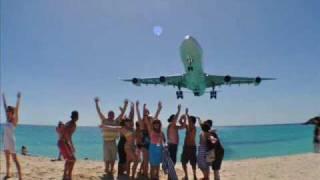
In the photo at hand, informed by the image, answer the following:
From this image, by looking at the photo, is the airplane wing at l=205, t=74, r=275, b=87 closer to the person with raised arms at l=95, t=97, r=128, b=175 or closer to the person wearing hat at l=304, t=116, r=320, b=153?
the person wearing hat at l=304, t=116, r=320, b=153

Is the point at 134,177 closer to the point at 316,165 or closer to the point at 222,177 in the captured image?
the point at 222,177

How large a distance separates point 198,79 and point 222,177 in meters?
20.0

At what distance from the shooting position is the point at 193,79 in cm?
3156

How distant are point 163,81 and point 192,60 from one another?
17.6 feet

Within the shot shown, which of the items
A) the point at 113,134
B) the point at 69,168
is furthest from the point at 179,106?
the point at 69,168

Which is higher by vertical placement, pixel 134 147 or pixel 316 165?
pixel 134 147

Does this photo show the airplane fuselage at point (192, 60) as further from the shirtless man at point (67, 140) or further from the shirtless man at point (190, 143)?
the shirtless man at point (67, 140)

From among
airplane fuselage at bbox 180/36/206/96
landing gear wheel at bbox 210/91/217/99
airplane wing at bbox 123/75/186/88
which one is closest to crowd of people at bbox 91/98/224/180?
airplane fuselage at bbox 180/36/206/96

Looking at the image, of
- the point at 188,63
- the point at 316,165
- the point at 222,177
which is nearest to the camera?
the point at 222,177

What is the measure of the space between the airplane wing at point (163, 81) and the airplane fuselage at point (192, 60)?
2.80 m

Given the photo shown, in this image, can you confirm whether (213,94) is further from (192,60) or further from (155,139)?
(155,139)

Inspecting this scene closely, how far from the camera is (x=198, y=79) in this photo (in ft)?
104

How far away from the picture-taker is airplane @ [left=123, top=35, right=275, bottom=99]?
102 ft

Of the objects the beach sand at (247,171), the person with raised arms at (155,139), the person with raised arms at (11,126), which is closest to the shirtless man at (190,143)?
the person with raised arms at (155,139)
